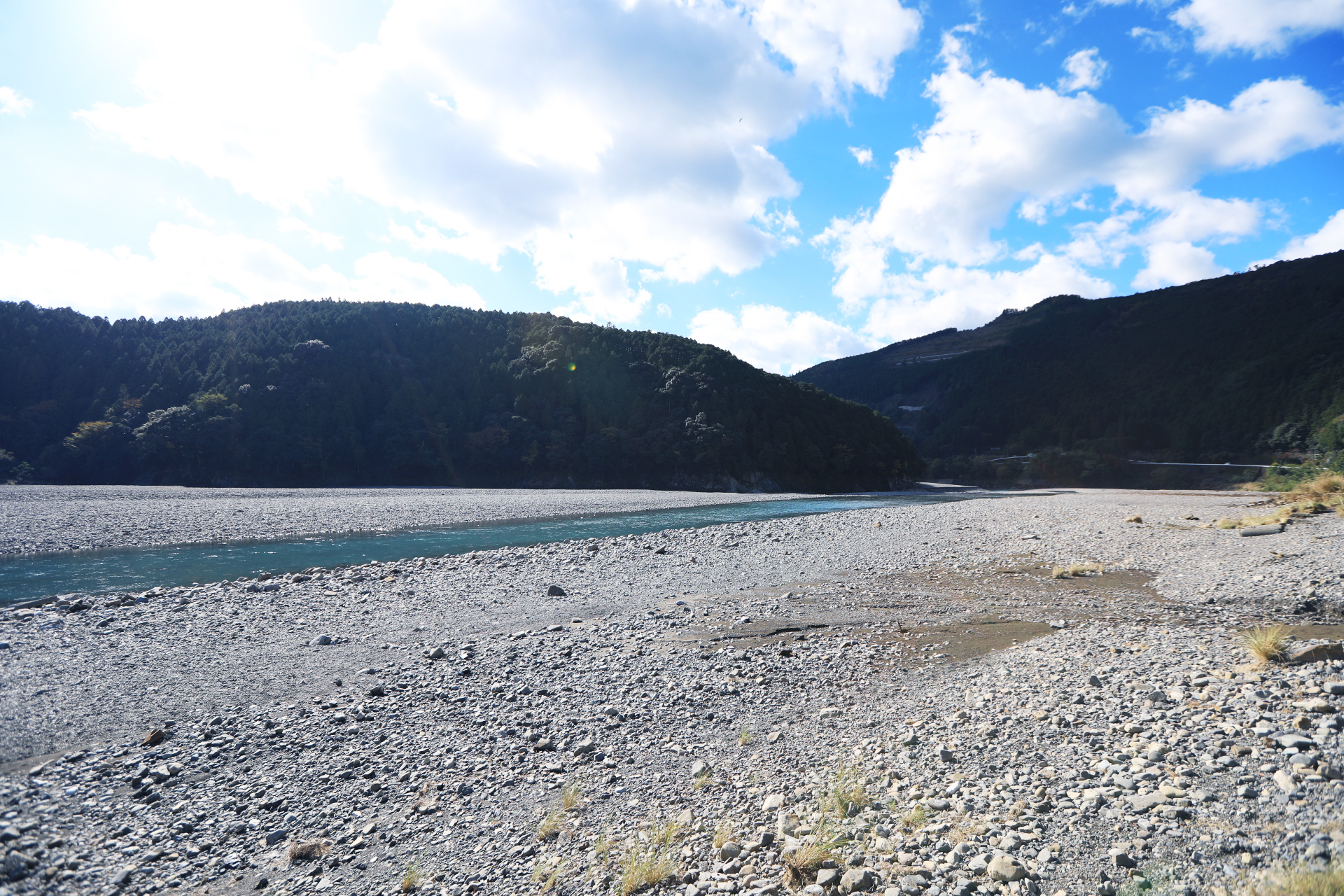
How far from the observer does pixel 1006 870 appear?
119 inches

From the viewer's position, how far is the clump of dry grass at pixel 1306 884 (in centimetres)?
243

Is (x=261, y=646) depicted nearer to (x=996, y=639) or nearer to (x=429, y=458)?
(x=996, y=639)

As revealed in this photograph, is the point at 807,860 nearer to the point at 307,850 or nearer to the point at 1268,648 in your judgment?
the point at 307,850

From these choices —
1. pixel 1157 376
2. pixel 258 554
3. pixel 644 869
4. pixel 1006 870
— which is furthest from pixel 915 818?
pixel 1157 376

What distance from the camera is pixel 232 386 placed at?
→ 65.2 metres

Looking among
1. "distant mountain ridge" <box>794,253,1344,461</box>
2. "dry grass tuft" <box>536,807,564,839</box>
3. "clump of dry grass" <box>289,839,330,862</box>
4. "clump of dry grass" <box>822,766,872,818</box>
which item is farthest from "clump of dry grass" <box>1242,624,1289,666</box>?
"distant mountain ridge" <box>794,253,1344,461</box>

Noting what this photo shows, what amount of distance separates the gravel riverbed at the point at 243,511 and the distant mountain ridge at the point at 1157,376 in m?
73.5

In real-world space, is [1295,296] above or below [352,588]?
above

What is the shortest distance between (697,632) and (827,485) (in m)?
58.6

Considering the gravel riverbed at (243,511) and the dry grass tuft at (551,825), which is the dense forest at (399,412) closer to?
the gravel riverbed at (243,511)

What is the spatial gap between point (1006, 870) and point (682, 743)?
10.2 ft

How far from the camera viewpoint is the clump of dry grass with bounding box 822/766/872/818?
160 inches

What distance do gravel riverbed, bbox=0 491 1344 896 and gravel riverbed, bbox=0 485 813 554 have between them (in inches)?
422

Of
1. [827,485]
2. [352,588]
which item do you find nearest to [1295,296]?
[827,485]
